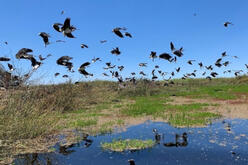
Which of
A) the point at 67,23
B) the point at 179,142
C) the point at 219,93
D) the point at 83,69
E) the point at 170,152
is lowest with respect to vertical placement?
the point at 170,152

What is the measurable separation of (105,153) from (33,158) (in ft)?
7.75

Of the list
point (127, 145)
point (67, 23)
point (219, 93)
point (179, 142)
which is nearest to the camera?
point (67, 23)

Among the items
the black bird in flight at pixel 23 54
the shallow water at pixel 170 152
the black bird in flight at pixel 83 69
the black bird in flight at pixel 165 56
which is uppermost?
the black bird in flight at pixel 165 56

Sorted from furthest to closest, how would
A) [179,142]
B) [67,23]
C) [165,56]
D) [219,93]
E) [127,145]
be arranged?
1. [219,93]
2. [179,142]
3. [127,145]
4. [165,56]
5. [67,23]

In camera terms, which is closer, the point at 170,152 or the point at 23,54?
the point at 23,54

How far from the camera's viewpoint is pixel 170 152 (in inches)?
292

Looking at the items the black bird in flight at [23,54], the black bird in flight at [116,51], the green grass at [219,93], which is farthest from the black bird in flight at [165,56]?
the green grass at [219,93]

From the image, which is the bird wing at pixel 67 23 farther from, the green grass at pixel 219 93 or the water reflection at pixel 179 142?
the green grass at pixel 219 93

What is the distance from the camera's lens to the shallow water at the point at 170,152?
6.76 metres

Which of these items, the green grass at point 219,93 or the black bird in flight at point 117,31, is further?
the green grass at point 219,93

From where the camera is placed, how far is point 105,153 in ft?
24.9

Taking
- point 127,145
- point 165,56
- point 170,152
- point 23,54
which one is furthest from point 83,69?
point 170,152

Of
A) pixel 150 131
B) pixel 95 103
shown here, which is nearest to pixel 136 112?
pixel 150 131

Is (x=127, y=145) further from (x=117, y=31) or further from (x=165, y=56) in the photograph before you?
(x=117, y=31)
